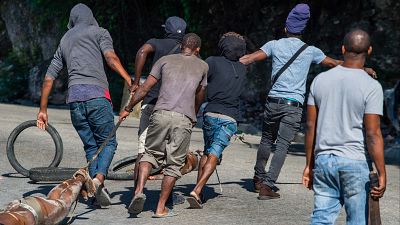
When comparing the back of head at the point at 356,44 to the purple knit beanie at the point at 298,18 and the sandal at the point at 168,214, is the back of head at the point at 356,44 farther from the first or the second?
the purple knit beanie at the point at 298,18

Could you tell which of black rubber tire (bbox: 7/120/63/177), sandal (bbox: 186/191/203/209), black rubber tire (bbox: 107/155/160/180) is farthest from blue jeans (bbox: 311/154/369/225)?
black rubber tire (bbox: 7/120/63/177)

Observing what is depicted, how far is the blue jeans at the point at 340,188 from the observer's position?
248 inches

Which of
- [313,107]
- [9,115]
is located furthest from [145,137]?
[9,115]

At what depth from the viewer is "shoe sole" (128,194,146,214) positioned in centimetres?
862

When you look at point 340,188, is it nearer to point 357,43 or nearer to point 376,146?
point 376,146

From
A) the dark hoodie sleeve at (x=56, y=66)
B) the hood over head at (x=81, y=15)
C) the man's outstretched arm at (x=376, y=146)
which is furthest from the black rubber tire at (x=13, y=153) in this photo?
the man's outstretched arm at (x=376, y=146)

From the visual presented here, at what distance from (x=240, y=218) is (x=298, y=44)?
204 cm

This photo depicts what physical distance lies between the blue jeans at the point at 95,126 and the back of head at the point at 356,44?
11.1ft

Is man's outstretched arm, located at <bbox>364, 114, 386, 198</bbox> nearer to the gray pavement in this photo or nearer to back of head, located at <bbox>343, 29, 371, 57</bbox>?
back of head, located at <bbox>343, 29, 371, 57</bbox>

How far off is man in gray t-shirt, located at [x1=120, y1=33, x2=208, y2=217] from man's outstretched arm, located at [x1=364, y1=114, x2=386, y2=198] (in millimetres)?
2853

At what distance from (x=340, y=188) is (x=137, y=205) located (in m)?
2.76

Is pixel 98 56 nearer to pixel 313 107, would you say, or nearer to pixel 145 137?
pixel 145 137

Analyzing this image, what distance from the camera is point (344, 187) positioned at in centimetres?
634

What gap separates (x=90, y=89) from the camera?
9164 millimetres
